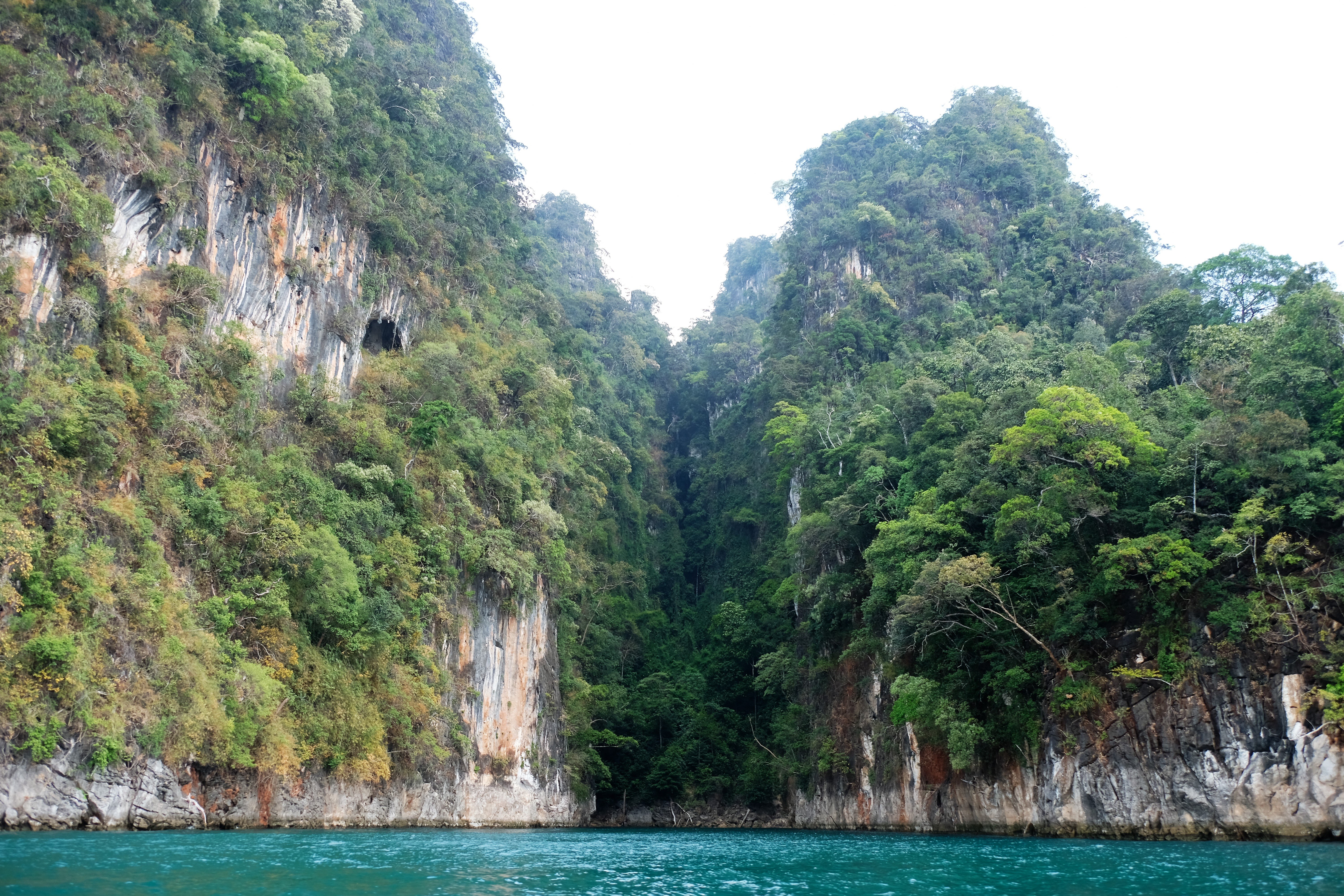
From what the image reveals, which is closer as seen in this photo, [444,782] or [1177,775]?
[1177,775]

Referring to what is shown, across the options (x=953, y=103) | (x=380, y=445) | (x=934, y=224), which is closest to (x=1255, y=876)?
(x=380, y=445)

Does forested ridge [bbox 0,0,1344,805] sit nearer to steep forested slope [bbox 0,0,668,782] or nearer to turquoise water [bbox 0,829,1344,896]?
steep forested slope [bbox 0,0,668,782]

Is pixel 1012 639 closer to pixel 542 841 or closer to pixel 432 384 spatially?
pixel 542 841

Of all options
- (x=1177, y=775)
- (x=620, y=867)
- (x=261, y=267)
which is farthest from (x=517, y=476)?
(x=1177, y=775)

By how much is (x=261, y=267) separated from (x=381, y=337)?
265 inches

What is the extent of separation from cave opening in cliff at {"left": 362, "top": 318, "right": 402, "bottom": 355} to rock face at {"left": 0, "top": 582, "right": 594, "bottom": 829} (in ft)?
29.4

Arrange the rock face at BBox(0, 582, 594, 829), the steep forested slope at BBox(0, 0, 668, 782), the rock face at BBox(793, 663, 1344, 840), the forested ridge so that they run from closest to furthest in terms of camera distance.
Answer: the rock face at BBox(0, 582, 594, 829), the steep forested slope at BBox(0, 0, 668, 782), the rock face at BBox(793, 663, 1344, 840), the forested ridge

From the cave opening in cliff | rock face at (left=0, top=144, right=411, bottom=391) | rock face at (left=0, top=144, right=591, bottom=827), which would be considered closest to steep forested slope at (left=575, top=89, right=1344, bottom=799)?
rock face at (left=0, top=144, right=591, bottom=827)

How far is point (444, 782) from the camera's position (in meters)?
28.5

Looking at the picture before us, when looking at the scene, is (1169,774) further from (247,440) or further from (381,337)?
(381,337)

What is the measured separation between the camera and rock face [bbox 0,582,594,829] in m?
→ 16.2

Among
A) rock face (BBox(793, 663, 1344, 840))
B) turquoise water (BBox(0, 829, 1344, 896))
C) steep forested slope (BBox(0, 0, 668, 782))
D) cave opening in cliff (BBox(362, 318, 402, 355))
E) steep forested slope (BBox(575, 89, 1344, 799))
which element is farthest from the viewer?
cave opening in cliff (BBox(362, 318, 402, 355))

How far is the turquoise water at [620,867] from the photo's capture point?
10461mm

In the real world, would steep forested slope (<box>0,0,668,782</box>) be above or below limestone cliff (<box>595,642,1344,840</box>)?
above
